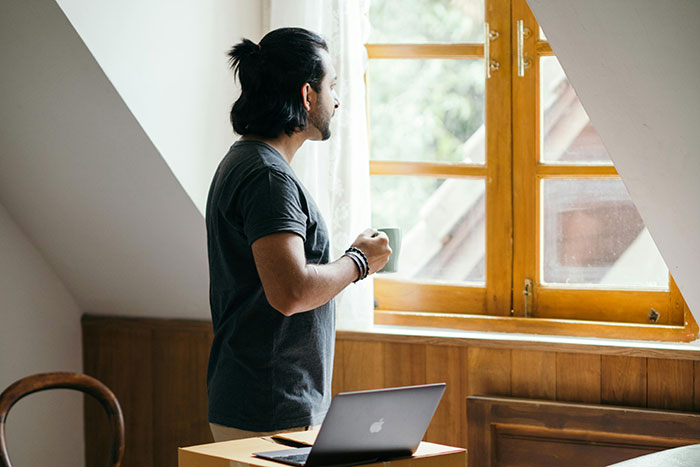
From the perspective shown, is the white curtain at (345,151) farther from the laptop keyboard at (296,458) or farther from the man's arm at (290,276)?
the laptop keyboard at (296,458)

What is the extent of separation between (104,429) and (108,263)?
65 centimetres

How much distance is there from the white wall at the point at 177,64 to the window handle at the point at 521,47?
0.81m

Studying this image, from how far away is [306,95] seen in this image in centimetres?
176

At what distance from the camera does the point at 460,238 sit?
2.68 meters

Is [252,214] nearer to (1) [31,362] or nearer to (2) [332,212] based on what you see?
(2) [332,212]

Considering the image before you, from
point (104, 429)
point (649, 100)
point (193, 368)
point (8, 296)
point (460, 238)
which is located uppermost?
point (649, 100)

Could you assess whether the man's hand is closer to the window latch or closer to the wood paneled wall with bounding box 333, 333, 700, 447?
the wood paneled wall with bounding box 333, 333, 700, 447

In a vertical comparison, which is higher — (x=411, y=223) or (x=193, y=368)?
(x=411, y=223)

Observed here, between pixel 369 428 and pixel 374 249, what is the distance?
570 mm

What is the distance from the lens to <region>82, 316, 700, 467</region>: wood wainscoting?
2.27m

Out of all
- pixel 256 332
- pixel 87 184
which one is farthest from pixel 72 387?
pixel 87 184

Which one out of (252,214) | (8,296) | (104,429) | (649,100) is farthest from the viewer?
(104,429)

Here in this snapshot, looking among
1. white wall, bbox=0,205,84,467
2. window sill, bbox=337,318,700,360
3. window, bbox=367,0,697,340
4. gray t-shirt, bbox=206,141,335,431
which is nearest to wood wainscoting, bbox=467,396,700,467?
window sill, bbox=337,318,700,360

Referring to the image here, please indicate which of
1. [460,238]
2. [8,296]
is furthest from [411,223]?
[8,296]
